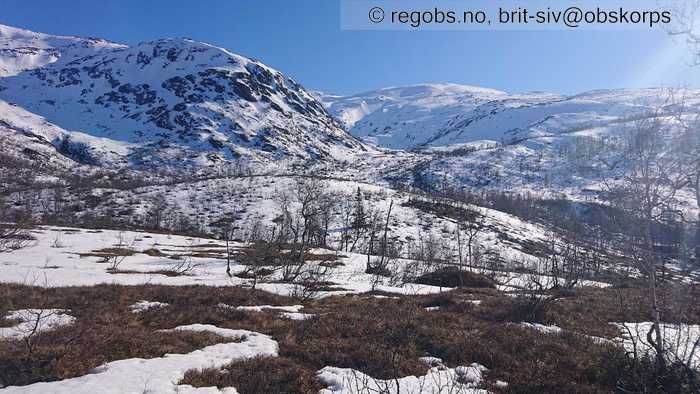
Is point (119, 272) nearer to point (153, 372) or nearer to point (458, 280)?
point (153, 372)

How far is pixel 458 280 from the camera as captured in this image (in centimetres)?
3472

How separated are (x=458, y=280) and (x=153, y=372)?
29.6 m

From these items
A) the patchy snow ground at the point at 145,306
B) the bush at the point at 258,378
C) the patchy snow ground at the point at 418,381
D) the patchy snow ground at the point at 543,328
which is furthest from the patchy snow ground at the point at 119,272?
the patchy snow ground at the point at 418,381

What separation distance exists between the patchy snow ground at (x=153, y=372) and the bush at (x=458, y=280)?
25.0 meters

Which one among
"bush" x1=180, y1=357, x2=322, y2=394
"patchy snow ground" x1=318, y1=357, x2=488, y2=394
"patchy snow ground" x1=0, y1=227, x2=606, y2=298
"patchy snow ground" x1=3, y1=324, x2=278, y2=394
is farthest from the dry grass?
"patchy snow ground" x1=0, y1=227, x2=606, y2=298

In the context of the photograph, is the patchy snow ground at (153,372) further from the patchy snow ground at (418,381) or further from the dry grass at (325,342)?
the patchy snow ground at (418,381)

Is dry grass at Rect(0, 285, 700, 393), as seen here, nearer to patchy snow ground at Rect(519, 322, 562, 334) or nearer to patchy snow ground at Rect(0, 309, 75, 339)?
patchy snow ground at Rect(519, 322, 562, 334)

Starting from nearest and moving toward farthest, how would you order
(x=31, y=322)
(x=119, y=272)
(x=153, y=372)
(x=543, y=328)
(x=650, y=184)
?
1. (x=650, y=184)
2. (x=153, y=372)
3. (x=31, y=322)
4. (x=543, y=328)
5. (x=119, y=272)

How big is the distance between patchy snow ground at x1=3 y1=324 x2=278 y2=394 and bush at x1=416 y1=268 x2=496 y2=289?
986 inches

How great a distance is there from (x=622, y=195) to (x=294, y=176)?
18557 cm

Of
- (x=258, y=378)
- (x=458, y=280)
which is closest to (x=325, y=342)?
(x=258, y=378)

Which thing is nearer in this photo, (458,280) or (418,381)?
(418,381)

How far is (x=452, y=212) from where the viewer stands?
152 metres

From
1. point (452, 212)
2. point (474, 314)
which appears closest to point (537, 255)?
point (452, 212)
